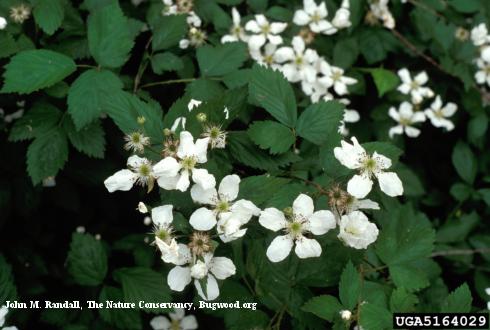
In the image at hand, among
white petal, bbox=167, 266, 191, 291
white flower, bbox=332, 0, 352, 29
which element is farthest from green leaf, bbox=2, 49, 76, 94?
white flower, bbox=332, 0, 352, 29

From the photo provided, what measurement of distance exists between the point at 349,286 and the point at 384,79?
1.51m

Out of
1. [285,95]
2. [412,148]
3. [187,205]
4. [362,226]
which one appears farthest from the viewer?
[412,148]

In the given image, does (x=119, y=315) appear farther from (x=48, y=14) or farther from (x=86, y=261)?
(x=48, y=14)

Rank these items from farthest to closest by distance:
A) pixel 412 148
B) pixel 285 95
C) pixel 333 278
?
pixel 412 148, pixel 285 95, pixel 333 278

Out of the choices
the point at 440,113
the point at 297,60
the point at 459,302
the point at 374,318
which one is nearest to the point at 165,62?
the point at 297,60

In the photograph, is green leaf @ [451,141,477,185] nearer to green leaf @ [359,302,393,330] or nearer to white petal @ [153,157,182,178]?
green leaf @ [359,302,393,330]

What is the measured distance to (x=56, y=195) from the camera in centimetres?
239

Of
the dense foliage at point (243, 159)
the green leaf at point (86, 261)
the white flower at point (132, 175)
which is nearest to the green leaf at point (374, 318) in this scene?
the dense foliage at point (243, 159)

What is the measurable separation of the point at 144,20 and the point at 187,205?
131 cm

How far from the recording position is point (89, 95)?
72.3 inches

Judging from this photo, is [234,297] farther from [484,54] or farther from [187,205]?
[484,54]

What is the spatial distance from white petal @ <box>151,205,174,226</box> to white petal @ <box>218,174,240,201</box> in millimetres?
167

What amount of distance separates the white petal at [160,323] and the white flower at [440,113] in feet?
6.26

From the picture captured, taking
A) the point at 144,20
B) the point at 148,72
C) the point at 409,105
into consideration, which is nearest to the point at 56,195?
the point at 148,72
